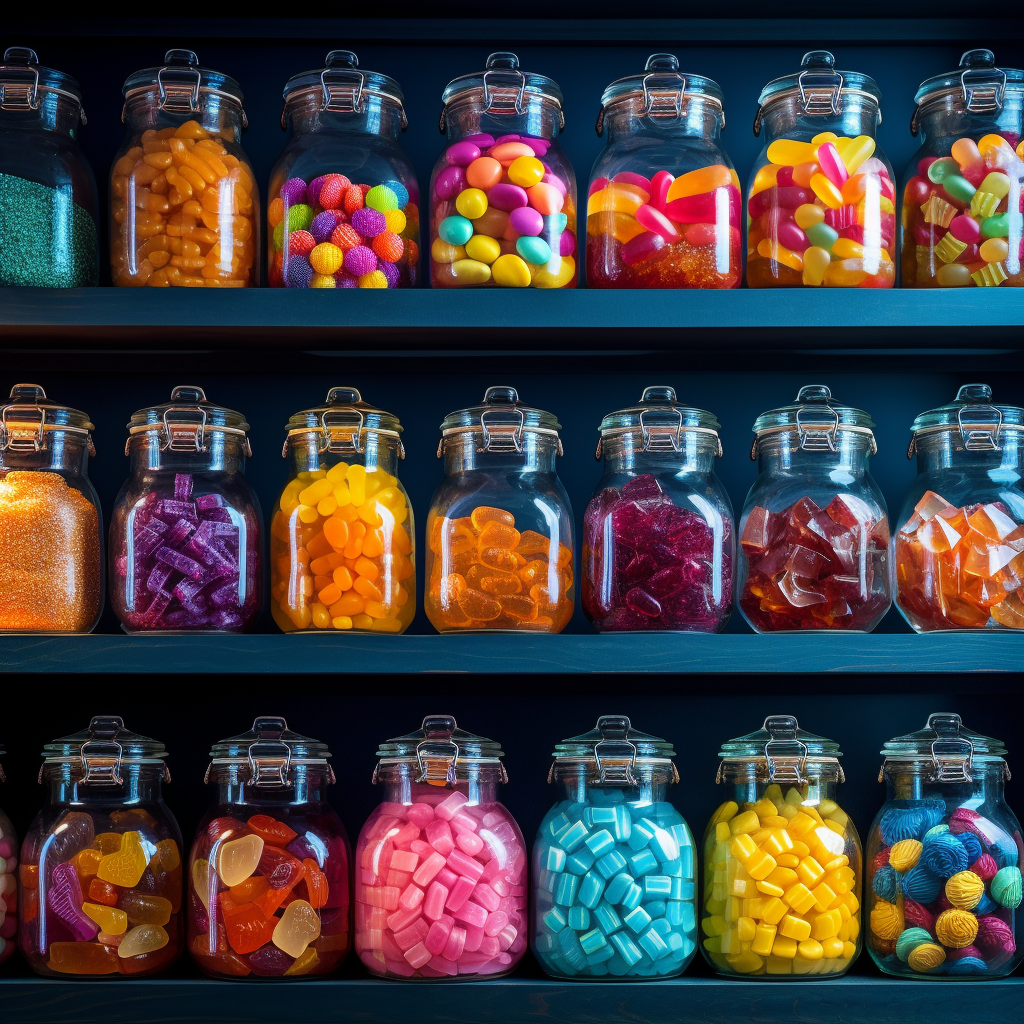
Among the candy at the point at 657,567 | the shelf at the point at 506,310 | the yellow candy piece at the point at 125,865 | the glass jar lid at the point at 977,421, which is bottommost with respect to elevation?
the yellow candy piece at the point at 125,865

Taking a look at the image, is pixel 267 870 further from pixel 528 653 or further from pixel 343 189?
pixel 343 189

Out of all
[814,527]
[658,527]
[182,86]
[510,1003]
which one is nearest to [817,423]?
[814,527]

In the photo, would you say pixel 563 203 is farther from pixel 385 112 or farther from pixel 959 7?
pixel 959 7

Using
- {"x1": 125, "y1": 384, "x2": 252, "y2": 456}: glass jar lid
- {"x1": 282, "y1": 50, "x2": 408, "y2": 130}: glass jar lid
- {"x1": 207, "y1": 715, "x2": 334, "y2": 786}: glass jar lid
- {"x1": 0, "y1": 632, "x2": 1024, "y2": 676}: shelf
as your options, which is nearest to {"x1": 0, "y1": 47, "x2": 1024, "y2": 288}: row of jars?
{"x1": 282, "y1": 50, "x2": 408, "y2": 130}: glass jar lid

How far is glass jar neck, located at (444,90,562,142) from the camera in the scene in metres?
1.27

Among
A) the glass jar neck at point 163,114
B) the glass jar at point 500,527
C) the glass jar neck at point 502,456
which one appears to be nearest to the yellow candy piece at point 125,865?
the glass jar at point 500,527

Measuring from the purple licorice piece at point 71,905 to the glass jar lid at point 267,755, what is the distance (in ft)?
0.55

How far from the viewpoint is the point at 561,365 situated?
1438 millimetres

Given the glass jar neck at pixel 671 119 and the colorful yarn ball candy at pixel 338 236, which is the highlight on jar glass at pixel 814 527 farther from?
the colorful yarn ball candy at pixel 338 236

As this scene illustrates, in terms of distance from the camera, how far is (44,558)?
1169mm

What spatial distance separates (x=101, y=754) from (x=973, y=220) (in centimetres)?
112

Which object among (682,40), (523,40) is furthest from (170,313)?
(682,40)

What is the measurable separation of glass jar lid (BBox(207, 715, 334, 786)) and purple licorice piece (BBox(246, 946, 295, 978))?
0.17m

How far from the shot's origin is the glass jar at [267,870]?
112 centimetres
